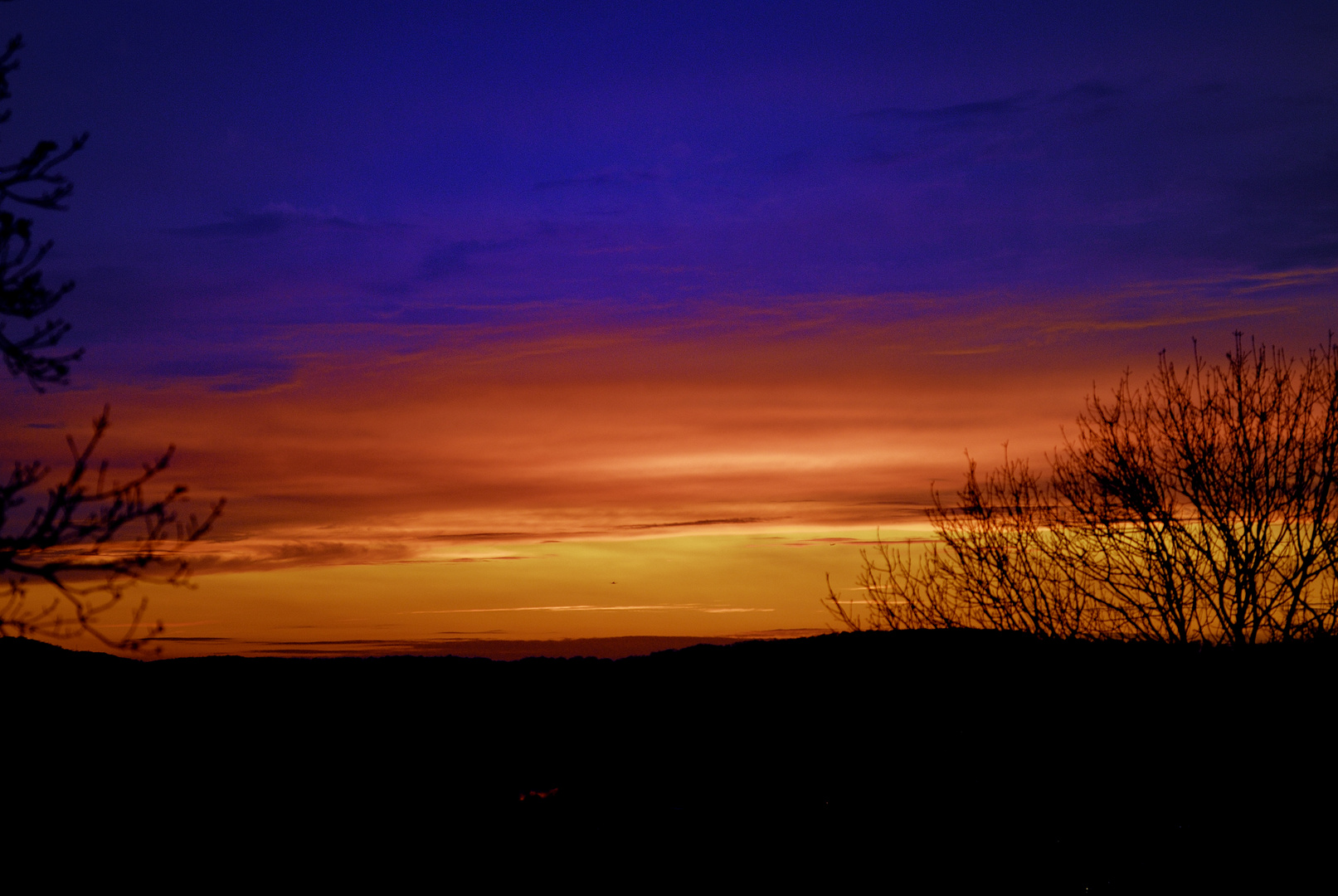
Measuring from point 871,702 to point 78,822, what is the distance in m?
22.5

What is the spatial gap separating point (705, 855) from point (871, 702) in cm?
1762

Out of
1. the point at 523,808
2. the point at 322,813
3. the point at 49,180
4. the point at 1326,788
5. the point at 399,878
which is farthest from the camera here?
the point at 1326,788

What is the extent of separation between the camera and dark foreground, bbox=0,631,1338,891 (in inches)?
612

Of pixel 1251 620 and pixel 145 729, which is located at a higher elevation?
pixel 1251 620

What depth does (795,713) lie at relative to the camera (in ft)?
103

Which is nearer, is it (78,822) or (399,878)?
(399,878)

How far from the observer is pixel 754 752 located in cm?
2742

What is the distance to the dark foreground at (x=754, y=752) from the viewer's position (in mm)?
15555

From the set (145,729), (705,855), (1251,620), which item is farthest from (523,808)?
(1251,620)

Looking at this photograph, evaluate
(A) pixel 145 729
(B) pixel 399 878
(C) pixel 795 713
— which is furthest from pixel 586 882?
(C) pixel 795 713

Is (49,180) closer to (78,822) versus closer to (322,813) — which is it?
(78,822)

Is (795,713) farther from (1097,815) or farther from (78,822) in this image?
(78,822)

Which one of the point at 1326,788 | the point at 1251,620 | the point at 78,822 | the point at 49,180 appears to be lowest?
the point at 1326,788

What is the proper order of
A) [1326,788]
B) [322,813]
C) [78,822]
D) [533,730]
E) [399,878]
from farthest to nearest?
[533,730], [1326,788], [322,813], [78,822], [399,878]
